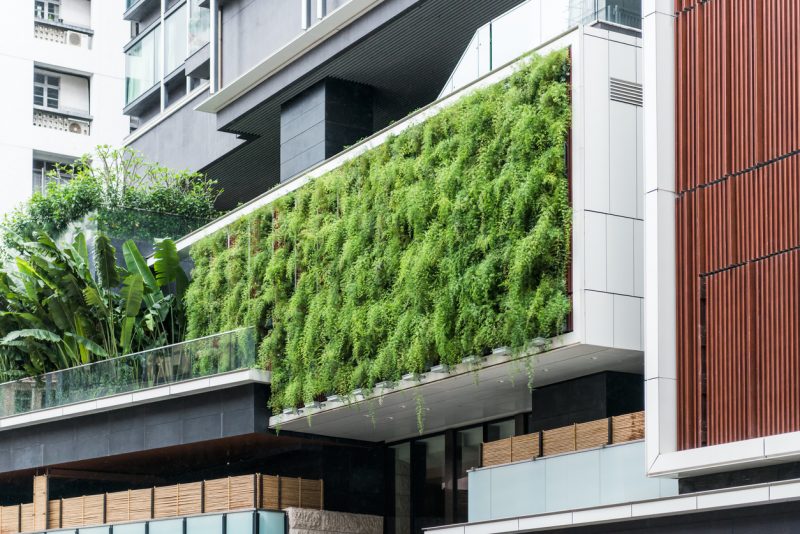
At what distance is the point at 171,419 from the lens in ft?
109

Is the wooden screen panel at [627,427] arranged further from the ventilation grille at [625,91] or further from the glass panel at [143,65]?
the glass panel at [143,65]

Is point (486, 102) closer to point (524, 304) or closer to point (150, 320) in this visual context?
point (524, 304)

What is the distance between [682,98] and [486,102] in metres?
4.66

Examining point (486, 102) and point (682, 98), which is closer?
point (682, 98)

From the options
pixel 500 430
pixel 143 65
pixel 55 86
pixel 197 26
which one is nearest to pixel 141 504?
pixel 500 430

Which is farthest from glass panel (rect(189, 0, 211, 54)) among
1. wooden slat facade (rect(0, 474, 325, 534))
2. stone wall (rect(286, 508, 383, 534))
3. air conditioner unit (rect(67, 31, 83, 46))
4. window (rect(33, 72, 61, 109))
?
stone wall (rect(286, 508, 383, 534))

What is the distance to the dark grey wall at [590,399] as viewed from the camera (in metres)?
25.1

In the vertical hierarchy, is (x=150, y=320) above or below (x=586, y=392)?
above

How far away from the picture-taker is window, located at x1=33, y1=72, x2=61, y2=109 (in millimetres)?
58781

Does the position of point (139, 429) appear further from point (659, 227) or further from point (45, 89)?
point (45, 89)

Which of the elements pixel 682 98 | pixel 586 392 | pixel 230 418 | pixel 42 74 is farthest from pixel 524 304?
pixel 42 74

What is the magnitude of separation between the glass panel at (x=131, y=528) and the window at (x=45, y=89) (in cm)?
2922

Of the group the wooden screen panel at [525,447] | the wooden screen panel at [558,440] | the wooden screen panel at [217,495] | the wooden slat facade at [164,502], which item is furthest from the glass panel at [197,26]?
the wooden screen panel at [558,440]

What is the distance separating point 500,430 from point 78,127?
3408cm
